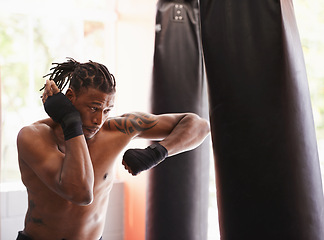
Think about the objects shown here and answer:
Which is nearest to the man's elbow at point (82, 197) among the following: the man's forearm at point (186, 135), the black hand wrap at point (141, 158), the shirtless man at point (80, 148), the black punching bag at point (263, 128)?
the shirtless man at point (80, 148)

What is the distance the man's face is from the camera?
1.42m

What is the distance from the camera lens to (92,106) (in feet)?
4.67

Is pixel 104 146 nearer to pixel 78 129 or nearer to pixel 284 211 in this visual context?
pixel 78 129

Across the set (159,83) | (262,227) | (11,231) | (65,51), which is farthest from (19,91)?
(262,227)

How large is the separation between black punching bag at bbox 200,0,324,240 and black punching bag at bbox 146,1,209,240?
65 centimetres

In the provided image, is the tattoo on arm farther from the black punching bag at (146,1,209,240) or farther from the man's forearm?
the black punching bag at (146,1,209,240)

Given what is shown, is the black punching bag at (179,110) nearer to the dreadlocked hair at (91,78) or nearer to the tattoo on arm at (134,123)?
the tattoo on arm at (134,123)

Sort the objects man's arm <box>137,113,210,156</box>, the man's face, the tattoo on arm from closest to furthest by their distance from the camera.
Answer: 1. the man's face
2. man's arm <box>137,113,210,156</box>
3. the tattoo on arm

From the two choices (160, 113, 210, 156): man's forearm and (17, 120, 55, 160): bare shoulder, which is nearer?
(17, 120, 55, 160): bare shoulder

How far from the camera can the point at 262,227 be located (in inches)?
53.9

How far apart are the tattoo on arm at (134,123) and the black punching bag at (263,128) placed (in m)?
0.30

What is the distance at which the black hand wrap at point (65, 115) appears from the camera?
51.6 inches

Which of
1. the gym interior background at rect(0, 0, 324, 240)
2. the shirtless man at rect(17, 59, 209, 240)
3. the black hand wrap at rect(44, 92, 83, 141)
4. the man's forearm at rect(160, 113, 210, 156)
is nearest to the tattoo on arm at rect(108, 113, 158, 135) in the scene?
the shirtless man at rect(17, 59, 209, 240)

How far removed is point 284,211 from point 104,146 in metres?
0.76
